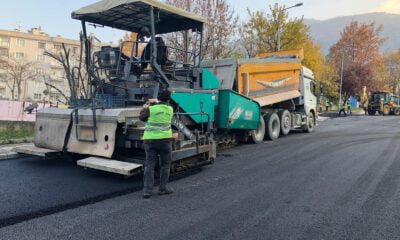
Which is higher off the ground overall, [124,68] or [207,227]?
[124,68]

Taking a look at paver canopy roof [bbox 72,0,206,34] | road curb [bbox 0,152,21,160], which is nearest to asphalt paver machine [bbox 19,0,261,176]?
paver canopy roof [bbox 72,0,206,34]

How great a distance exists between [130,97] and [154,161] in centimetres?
210

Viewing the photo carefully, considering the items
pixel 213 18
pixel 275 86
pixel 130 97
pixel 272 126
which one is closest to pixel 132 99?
pixel 130 97

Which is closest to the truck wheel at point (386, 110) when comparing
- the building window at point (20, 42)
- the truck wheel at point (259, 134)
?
the truck wheel at point (259, 134)

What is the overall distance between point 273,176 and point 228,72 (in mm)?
4114

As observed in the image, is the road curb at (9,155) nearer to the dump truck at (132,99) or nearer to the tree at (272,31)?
the dump truck at (132,99)

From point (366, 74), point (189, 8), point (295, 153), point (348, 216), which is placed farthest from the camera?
point (366, 74)

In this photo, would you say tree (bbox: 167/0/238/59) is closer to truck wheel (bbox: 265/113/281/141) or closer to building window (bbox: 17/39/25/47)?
truck wheel (bbox: 265/113/281/141)

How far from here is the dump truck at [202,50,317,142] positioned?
368 inches

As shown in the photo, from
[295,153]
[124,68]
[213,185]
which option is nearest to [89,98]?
[124,68]

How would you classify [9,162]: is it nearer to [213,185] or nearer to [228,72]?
[213,185]

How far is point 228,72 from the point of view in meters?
9.25

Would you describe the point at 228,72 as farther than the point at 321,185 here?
Yes

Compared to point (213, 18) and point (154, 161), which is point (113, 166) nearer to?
point (154, 161)
